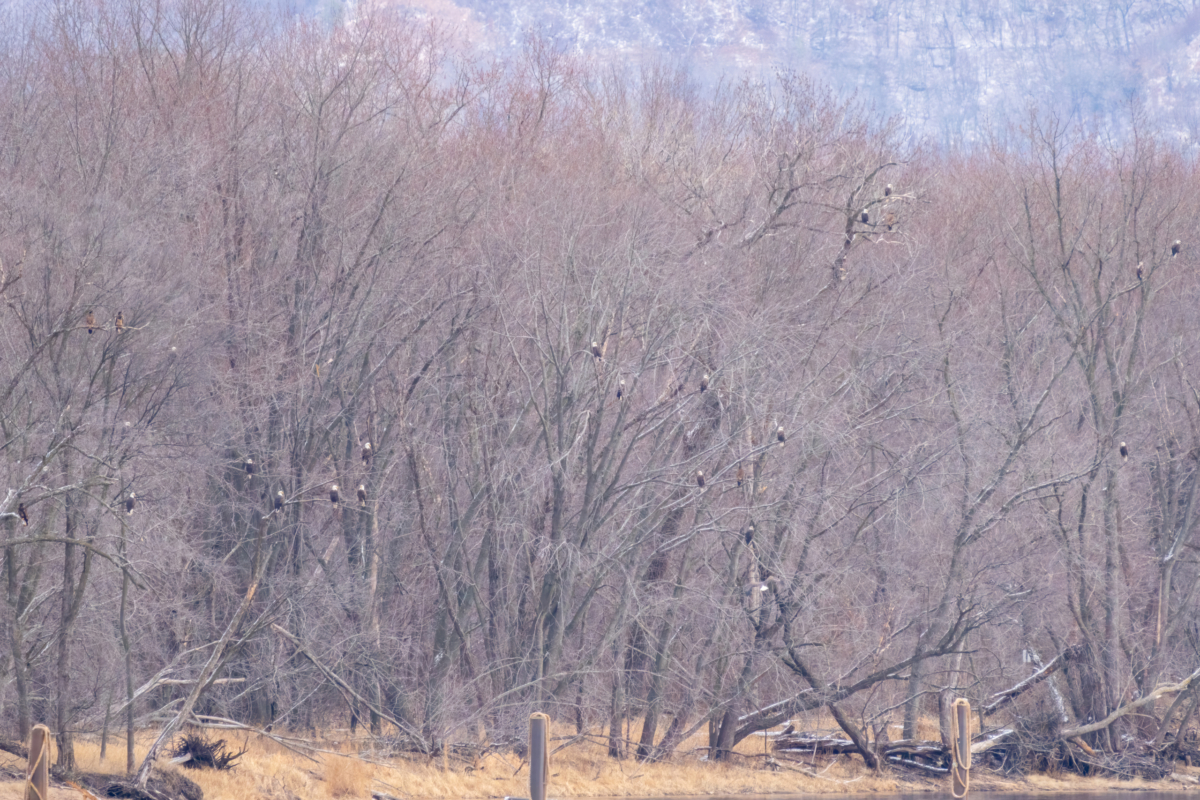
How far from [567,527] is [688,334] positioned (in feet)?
12.2

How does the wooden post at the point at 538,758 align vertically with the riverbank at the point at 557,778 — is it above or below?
above

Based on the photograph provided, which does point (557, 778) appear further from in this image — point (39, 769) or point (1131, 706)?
point (39, 769)

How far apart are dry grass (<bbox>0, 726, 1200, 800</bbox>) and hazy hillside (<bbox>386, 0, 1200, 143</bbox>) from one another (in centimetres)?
14084

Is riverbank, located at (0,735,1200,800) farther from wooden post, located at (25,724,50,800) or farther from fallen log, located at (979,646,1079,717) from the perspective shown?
wooden post, located at (25,724,50,800)

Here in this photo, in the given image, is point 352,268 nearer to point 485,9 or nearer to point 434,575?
point 434,575

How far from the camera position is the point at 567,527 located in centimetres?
2178

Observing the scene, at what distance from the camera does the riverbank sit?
59.5 ft

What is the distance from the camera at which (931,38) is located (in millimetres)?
176125

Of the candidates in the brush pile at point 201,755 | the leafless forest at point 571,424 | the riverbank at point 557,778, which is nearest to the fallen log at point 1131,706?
the leafless forest at point 571,424

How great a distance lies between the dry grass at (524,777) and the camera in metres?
18.1

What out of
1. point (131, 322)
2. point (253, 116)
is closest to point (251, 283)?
point (253, 116)

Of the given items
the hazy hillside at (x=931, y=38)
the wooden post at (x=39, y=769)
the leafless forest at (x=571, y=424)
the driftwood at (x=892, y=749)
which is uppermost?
the hazy hillside at (x=931, y=38)

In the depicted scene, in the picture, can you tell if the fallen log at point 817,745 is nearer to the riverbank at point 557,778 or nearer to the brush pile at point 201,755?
the riverbank at point 557,778

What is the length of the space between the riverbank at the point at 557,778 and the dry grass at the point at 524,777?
0.05 ft
